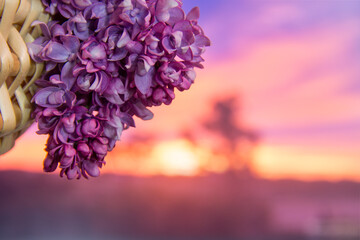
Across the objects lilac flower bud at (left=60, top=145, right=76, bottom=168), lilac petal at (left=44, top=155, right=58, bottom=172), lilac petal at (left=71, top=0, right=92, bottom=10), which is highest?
lilac petal at (left=71, top=0, right=92, bottom=10)

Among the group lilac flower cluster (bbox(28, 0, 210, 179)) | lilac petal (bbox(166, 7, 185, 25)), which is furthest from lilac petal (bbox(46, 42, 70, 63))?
lilac petal (bbox(166, 7, 185, 25))

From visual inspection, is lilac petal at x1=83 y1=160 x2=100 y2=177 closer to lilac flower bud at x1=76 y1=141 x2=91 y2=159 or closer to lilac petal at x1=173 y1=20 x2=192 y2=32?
lilac flower bud at x1=76 y1=141 x2=91 y2=159

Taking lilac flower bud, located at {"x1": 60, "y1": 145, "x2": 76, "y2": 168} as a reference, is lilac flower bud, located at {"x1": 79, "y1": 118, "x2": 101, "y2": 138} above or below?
above

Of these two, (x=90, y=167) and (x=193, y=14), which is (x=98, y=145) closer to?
(x=90, y=167)

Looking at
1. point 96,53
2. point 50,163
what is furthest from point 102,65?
point 50,163

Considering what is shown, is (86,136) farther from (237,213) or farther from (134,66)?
(237,213)
